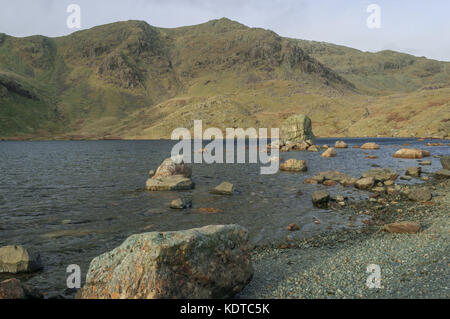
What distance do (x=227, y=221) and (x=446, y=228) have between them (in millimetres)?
10615

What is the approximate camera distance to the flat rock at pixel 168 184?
26808 millimetres

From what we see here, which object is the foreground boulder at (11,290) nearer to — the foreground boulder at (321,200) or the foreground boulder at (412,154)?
the foreground boulder at (321,200)

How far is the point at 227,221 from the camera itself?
56.4 feet

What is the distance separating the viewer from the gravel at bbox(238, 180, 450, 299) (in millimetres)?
8008

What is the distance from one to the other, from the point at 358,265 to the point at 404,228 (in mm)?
5385

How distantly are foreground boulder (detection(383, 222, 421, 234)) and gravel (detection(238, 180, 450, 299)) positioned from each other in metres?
0.37

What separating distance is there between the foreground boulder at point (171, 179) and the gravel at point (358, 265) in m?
15.5

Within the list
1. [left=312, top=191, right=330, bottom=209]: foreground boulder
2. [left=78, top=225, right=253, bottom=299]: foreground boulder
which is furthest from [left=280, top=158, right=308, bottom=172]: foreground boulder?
[left=78, top=225, right=253, bottom=299]: foreground boulder

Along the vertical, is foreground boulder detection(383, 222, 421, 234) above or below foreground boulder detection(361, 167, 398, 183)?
below

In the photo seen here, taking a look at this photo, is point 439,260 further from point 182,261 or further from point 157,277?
point 157,277

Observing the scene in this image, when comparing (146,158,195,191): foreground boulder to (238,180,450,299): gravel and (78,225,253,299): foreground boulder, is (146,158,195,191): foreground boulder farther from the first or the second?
(78,225,253,299): foreground boulder

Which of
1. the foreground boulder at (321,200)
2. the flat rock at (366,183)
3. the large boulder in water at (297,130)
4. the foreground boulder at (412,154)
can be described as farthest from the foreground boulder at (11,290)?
the large boulder in water at (297,130)

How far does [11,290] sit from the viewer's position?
7570 millimetres
